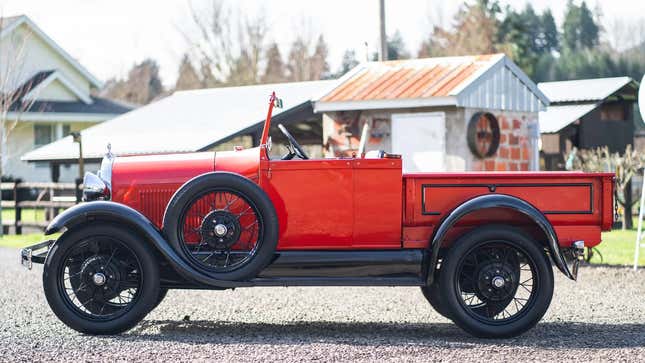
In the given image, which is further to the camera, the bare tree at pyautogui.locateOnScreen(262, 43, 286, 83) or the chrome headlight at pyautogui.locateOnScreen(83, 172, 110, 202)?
the bare tree at pyautogui.locateOnScreen(262, 43, 286, 83)

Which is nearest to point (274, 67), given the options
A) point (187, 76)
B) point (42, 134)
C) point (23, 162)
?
point (187, 76)

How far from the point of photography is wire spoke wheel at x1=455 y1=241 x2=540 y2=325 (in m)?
7.83

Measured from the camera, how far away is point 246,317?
9125mm

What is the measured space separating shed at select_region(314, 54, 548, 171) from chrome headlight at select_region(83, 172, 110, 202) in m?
8.54

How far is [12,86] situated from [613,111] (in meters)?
18.5

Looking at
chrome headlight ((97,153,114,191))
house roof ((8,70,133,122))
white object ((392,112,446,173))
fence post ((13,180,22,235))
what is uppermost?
house roof ((8,70,133,122))

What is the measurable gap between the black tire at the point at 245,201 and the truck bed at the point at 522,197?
1.09 m

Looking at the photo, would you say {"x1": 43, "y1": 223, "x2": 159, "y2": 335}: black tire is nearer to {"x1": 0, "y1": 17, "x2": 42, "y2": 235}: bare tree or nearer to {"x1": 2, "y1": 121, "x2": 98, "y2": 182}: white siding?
{"x1": 0, "y1": 17, "x2": 42, "y2": 235}: bare tree

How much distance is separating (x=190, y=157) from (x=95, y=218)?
921 mm

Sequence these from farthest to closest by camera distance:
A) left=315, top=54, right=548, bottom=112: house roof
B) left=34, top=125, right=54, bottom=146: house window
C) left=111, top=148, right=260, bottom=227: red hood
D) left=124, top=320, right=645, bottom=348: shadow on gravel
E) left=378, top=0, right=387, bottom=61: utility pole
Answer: left=34, top=125, right=54, bottom=146: house window < left=378, top=0, right=387, bottom=61: utility pole < left=315, top=54, right=548, bottom=112: house roof < left=111, top=148, right=260, bottom=227: red hood < left=124, top=320, right=645, bottom=348: shadow on gravel

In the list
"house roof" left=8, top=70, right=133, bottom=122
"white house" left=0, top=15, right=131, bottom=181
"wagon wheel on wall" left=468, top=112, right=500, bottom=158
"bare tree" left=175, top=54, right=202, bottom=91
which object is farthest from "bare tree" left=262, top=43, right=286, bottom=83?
"wagon wheel on wall" left=468, top=112, right=500, bottom=158

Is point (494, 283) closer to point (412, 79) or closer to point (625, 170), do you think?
point (412, 79)

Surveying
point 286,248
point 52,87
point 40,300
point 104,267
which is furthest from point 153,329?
point 52,87

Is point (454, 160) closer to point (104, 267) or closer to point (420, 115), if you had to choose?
point (420, 115)
